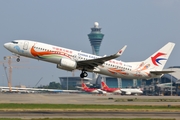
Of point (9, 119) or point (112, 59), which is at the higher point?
point (112, 59)

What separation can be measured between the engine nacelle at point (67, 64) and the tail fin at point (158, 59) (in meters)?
12.7

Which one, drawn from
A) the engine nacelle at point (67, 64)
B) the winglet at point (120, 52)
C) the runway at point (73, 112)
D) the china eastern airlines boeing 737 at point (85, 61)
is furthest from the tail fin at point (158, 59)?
the engine nacelle at point (67, 64)

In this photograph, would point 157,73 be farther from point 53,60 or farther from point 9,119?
point 9,119

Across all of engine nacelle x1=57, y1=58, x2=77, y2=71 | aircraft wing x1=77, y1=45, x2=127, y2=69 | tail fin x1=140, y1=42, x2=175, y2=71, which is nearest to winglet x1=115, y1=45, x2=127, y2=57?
aircraft wing x1=77, y1=45, x2=127, y2=69

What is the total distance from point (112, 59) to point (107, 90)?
264 ft

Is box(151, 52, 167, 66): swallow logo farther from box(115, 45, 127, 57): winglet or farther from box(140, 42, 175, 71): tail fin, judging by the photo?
box(115, 45, 127, 57): winglet

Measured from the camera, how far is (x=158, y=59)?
7075 cm

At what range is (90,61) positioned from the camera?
205 ft

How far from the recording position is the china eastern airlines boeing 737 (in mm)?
60906

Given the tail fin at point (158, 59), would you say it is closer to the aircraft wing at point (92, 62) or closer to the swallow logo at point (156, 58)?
the swallow logo at point (156, 58)

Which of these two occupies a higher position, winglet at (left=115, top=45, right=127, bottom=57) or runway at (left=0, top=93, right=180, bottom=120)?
winglet at (left=115, top=45, right=127, bottom=57)

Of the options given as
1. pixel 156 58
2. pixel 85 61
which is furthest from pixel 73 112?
pixel 156 58

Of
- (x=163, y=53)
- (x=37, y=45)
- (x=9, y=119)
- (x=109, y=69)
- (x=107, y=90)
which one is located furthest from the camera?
(x=107, y=90)

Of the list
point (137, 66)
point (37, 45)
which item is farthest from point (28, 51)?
point (137, 66)
